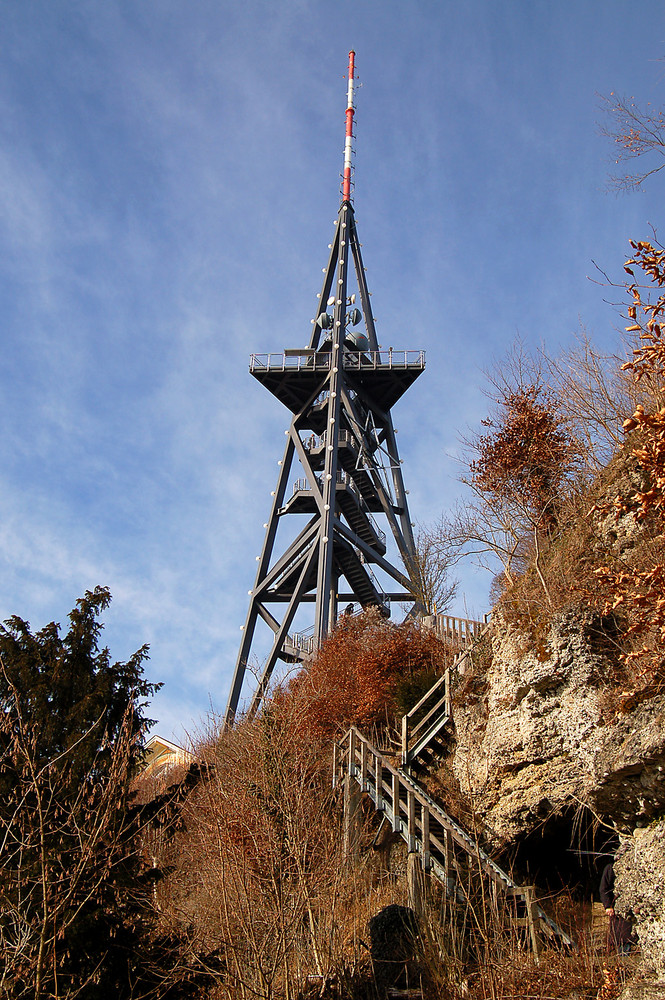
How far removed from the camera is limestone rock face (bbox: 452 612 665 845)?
26.7ft

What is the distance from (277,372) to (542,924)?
2352 centimetres

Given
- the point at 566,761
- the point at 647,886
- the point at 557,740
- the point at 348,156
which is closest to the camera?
the point at 647,886

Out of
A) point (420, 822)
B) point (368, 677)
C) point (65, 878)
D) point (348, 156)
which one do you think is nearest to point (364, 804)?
point (420, 822)

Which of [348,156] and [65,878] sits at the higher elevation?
[348,156]

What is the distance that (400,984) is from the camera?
8.35 m

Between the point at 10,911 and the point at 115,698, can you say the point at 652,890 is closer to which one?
the point at 10,911

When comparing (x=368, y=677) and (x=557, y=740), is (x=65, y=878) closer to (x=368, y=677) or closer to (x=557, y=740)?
(x=557, y=740)

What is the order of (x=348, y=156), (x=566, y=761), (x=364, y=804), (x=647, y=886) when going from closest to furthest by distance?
(x=647, y=886) → (x=566, y=761) → (x=364, y=804) → (x=348, y=156)

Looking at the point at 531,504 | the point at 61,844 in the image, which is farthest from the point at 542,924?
the point at 531,504

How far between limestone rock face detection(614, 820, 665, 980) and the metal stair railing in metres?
0.92

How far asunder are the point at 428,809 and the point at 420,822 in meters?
1.05

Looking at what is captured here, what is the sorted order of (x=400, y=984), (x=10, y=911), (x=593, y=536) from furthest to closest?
(x=593, y=536), (x=400, y=984), (x=10, y=911)

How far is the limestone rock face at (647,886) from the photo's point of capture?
7.46m

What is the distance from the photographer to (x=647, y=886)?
7723 mm
